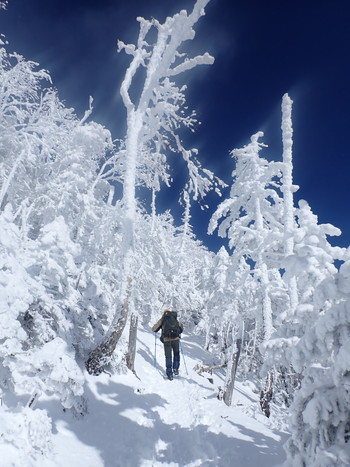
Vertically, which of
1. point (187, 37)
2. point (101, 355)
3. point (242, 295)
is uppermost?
point (187, 37)

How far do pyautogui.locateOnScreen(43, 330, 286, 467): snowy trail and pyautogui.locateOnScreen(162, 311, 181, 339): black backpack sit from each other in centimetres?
193

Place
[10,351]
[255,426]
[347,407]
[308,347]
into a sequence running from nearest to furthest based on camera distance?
1. [347,407]
2. [308,347]
3. [10,351]
4. [255,426]

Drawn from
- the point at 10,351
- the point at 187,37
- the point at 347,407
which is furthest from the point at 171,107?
the point at 347,407

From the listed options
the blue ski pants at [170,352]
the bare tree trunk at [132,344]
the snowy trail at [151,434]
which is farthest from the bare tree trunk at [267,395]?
the bare tree trunk at [132,344]

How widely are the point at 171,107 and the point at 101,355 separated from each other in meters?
9.56

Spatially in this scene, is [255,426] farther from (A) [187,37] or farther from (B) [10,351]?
(A) [187,37]

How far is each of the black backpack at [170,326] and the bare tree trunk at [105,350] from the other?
156cm

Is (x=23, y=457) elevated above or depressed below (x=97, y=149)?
below

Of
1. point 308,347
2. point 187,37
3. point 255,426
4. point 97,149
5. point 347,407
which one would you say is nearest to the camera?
point 347,407

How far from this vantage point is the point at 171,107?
39.5 feet

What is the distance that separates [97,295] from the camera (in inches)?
477

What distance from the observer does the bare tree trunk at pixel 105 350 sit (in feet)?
29.1

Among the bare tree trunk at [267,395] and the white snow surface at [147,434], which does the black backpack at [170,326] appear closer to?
the white snow surface at [147,434]

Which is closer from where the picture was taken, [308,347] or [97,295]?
[308,347]
